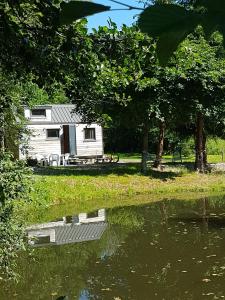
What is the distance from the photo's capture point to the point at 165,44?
650 mm

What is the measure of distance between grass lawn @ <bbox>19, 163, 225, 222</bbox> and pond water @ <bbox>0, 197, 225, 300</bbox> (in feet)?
6.21

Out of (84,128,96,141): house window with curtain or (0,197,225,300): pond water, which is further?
(84,128,96,141): house window with curtain

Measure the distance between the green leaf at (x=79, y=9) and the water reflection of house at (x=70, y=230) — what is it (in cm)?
1104

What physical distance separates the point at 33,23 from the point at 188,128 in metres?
21.7

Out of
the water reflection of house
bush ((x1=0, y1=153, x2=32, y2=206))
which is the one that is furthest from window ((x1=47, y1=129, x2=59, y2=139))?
bush ((x1=0, y1=153, x2=32, y2=206))

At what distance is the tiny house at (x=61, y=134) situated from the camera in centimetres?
3077

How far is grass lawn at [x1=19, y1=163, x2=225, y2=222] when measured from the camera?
1758 centimetres

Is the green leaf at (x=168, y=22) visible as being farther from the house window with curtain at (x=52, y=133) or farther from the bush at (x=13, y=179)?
the house window with curtain at (x=52, y=133)

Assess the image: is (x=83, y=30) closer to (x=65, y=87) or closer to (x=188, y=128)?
(x=65, y=87)

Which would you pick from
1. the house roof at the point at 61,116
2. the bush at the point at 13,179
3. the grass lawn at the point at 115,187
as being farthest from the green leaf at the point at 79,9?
the house roof at the point at 61,116

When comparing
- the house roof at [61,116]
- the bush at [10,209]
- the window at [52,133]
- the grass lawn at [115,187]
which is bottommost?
the grass lawn at [115,187]

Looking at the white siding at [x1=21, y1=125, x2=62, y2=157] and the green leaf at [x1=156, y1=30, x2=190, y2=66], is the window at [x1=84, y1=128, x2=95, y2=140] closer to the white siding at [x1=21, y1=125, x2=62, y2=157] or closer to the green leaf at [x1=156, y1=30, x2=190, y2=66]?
the white siding at [x1=21, y1=125, x2=62, y2=157]

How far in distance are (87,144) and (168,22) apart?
31727mm

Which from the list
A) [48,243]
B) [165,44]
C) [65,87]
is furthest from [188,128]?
[165,44]
